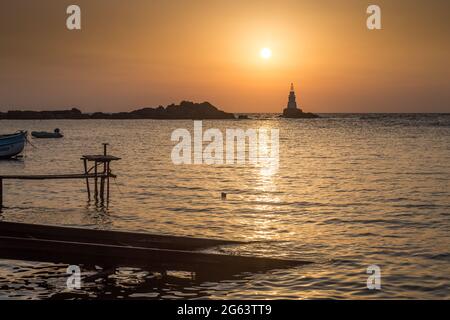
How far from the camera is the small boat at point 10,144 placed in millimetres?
61469

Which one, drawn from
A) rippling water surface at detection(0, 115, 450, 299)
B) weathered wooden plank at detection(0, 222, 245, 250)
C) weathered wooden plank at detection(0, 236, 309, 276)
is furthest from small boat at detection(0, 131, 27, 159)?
weathered wooden plank at detection(0, 236, 309, 276)

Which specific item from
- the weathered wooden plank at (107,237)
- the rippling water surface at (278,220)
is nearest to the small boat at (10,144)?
the rippling water surface at (278,220)

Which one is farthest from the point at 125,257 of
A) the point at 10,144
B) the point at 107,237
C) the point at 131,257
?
the point at 10,144

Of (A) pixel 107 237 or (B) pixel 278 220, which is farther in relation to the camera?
(B) pixel 278 220

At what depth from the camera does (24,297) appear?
13.9 metres

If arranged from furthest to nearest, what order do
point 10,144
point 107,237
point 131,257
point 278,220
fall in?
1. point 10,144
2. point 278,220
3. point 107,237
4. point 131,257

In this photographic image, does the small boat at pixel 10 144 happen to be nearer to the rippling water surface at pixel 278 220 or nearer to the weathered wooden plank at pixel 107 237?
the rippling water surface at pixel 278 220

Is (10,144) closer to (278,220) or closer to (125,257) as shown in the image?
(278,220)

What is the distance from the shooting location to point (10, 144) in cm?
6169

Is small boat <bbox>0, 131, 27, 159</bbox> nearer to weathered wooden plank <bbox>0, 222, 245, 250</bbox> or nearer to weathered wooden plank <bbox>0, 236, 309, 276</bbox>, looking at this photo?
weathered wooden plank <bbox>0, 222, 245, 250</bbox>

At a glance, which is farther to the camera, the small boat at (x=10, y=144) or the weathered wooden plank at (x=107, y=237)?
the small boat at (x=10, y=144)

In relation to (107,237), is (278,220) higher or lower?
lower

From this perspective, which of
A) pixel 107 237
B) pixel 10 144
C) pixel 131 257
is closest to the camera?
pixel 131 257
